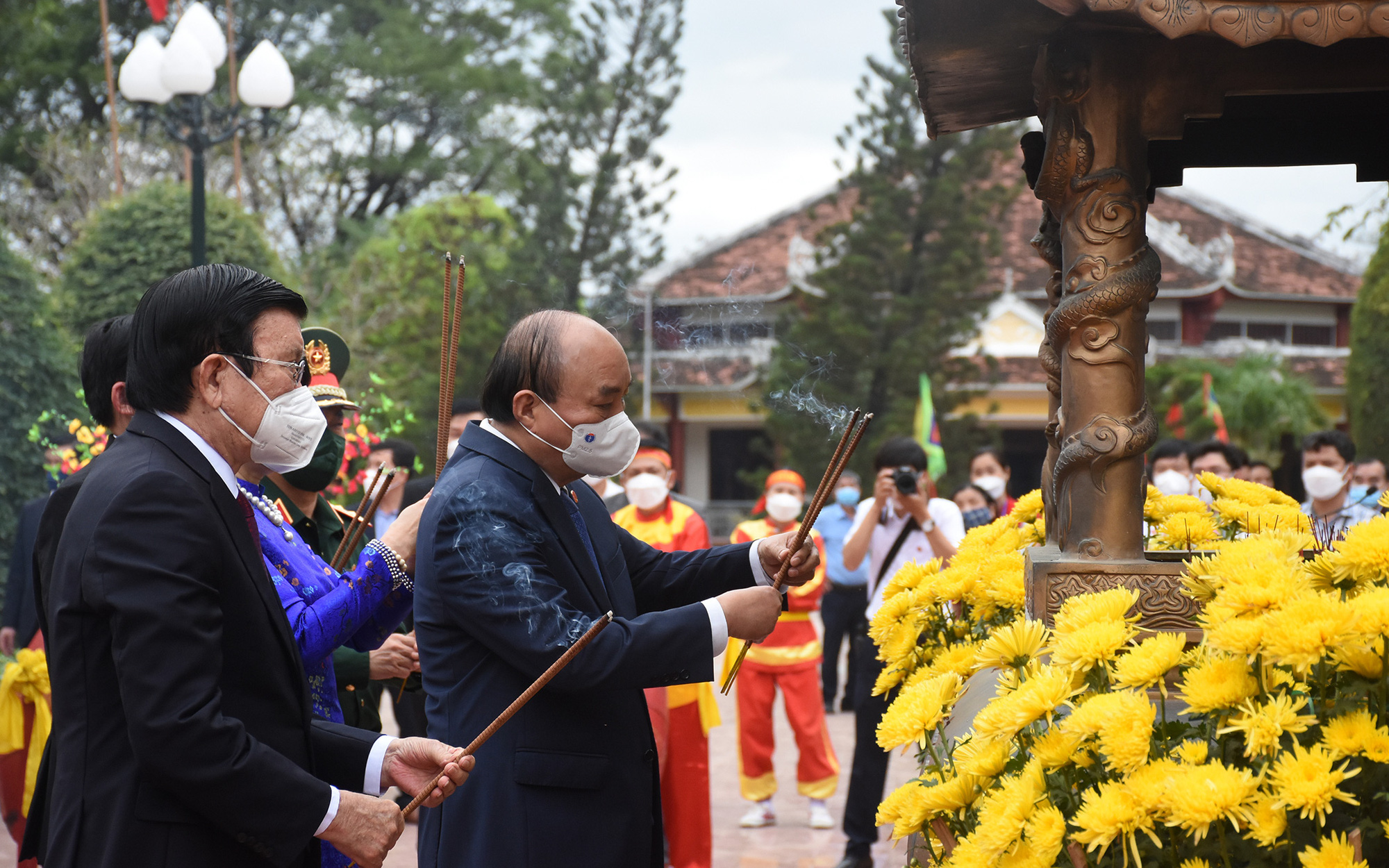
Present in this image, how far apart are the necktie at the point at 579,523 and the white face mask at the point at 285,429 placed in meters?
0.54

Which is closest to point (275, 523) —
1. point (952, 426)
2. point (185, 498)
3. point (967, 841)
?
point (185, 498)

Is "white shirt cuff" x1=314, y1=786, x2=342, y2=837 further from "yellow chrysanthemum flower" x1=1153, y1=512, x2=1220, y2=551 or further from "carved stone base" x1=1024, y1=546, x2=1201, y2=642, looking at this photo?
"yellow chrysanthemum flower" x1=1153, y1=512, x2=1220, y2=551

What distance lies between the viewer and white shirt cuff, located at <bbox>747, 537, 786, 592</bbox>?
9.27 feet

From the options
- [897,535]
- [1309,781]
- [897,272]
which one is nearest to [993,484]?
[897,535]

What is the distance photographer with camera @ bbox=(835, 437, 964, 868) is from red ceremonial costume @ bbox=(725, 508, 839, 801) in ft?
1.06

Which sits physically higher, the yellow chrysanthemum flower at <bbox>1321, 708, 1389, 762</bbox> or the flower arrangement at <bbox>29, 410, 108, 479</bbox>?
the flower arrangement at <bbox>29, 410, 108, 479</bbox>

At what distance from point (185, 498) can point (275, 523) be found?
777 mm

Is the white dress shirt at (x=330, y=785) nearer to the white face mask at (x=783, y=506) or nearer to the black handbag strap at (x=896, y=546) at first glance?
the black handbag strap at (x=896, y=546)

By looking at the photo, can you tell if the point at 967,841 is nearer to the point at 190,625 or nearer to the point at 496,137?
the point at 190,625

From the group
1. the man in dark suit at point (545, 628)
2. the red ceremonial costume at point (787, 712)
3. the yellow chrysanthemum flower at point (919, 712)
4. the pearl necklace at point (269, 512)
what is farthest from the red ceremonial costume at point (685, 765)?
the yellow chrysanthemum flower at point (919, 712)

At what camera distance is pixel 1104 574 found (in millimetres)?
2799

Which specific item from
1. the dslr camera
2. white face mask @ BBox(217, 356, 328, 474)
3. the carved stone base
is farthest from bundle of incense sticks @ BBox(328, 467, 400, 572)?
the dslr camera

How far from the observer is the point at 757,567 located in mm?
2826

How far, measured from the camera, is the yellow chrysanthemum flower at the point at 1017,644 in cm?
194
